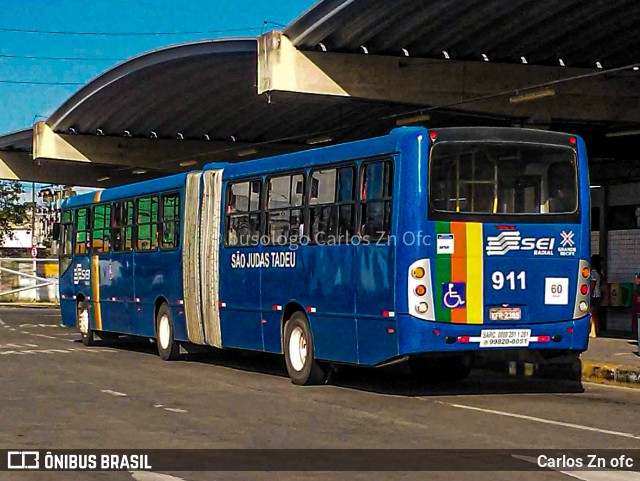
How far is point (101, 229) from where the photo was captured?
86.2ft

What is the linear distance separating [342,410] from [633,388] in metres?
5.56

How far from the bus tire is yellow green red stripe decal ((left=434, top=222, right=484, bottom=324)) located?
8225 mm

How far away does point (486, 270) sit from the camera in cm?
1552

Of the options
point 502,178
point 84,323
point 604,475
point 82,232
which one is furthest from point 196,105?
point 604,475

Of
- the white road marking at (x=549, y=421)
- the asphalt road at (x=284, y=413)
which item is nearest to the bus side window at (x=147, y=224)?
the asphalt road at (x=284, y=413)

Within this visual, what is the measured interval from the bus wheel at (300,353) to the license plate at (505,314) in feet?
9.74

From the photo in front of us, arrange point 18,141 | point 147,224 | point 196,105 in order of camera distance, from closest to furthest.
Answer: point 147,224 → point 196,105 → point 18,141

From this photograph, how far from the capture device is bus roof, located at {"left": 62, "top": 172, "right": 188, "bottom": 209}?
2253 cm

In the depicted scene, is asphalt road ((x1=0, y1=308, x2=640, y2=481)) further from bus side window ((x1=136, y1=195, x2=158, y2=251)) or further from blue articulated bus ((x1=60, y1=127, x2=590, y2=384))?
bus side window ((x1=136, y1=195, x2=158, y2=251))

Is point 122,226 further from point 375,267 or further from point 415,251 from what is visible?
point 415,251

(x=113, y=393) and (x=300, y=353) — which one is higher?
(x=300, y=353)

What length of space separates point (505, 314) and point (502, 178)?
1636 millimetres

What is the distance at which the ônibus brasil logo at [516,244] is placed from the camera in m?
15.5

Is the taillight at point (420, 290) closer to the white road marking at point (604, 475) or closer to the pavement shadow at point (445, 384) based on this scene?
the pavement shadow at point (445, 384)
